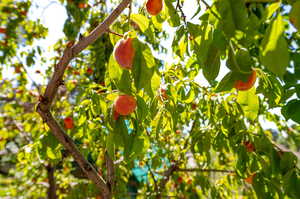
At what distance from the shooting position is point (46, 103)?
3.13 feet

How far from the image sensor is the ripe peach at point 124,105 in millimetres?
774

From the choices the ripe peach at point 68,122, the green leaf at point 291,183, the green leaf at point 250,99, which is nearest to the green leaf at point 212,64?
the green leaf at point 250,99

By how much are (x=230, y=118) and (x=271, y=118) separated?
3.07 feet

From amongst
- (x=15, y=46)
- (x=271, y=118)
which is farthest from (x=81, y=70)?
(x=271, y=118)

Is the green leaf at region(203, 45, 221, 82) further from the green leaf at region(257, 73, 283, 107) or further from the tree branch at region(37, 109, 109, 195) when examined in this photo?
the tree branch at region(37, 109, 109, 195)

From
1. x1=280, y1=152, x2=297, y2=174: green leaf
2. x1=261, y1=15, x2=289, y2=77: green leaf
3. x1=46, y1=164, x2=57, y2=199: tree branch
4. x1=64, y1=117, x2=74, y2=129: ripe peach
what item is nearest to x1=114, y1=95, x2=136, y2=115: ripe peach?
x1=261, y1=15, x2=289, y2=77: green leaf

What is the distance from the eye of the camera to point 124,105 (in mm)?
777

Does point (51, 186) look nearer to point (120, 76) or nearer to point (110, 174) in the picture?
point (110, 174)

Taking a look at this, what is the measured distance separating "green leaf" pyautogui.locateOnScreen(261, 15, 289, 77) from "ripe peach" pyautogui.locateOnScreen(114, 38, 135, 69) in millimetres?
307

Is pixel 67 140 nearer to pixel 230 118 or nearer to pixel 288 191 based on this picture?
pixel 230 118

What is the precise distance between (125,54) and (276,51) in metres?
0.35

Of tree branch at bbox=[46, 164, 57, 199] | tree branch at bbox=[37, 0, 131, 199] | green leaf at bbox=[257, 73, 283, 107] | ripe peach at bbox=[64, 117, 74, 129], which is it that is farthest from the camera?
tree branch at bbox=[46, 164, 57, 199]

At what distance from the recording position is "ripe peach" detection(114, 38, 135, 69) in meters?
0.65

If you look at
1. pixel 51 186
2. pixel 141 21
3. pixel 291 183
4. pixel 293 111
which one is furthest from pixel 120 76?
pixel 51 186
